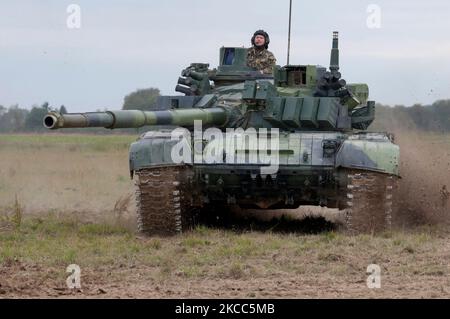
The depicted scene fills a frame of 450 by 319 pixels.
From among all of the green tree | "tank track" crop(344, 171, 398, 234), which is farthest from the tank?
the green tree

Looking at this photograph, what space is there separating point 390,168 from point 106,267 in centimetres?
458

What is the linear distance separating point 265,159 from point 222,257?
2712mm

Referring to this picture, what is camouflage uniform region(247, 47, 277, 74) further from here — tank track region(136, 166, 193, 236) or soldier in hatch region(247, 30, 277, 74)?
tank track region(136, 166, 193, 236)

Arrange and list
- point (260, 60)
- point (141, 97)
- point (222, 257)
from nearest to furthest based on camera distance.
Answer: point (222, 257) < point (260, 60) < point (141, 97)

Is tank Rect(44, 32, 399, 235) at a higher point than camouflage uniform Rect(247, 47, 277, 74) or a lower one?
lower

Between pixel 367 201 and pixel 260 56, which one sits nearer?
pixel 367 201

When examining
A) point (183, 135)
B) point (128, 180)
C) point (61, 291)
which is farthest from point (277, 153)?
point (128, 180)

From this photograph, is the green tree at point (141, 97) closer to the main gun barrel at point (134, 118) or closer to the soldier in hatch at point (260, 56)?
the soldier in hatch at point (260, 56)

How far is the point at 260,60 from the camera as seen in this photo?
17.5m

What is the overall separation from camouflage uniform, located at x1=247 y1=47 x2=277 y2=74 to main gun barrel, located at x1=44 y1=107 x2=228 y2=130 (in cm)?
173

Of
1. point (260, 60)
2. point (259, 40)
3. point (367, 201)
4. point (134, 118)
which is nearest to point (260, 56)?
point (260, 60)

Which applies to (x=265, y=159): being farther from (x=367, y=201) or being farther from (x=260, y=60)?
(x=260, y=60)

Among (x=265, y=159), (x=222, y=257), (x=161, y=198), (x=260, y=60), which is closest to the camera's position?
(x=222, y=257)

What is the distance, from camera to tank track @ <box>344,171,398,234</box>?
46.8 ft
